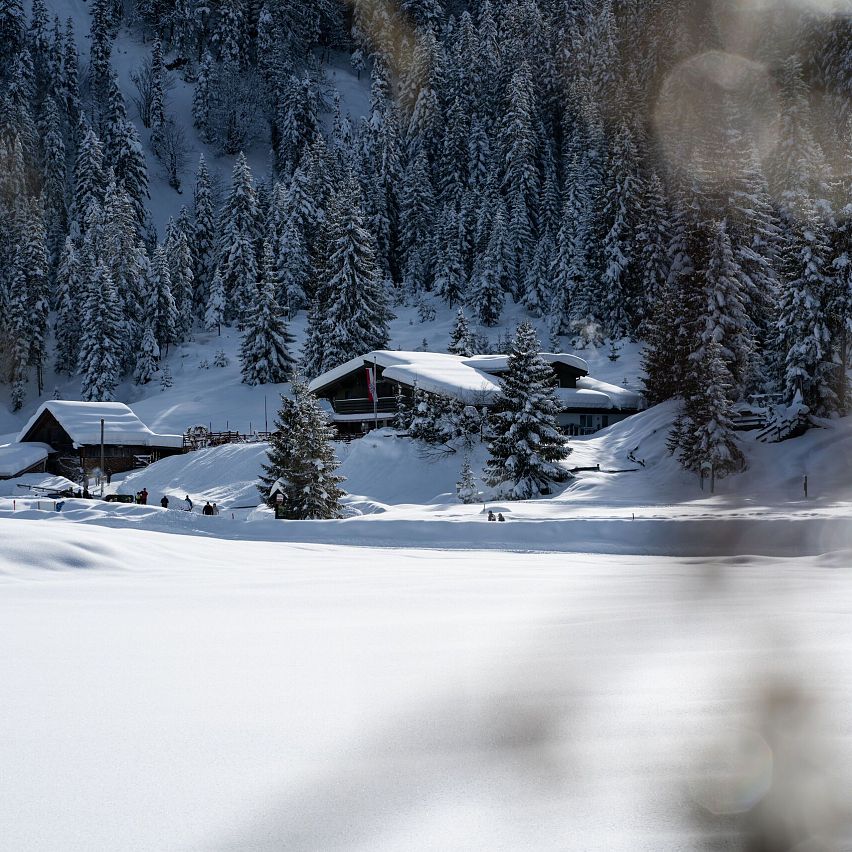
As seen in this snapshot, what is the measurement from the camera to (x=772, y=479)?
3128 cm

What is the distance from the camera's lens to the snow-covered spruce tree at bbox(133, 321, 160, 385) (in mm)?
72625


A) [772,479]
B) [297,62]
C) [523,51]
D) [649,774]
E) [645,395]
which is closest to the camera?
[649,774]

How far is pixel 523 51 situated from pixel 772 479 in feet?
269

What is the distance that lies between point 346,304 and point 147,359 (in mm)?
23204

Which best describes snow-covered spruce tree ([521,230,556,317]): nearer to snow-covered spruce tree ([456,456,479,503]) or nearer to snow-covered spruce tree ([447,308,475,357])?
snow-covered spruce tree ([447,308,475,357])

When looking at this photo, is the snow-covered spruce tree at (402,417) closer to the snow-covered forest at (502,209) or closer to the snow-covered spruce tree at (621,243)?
the snow-covered forest at (502,209)

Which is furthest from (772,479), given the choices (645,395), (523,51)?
(523,51)

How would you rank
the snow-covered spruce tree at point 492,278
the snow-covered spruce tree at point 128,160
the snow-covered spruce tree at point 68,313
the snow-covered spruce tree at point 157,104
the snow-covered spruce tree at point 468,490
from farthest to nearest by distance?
the snow-covered spruce tree at point 157,104 < the snow-covered spruce tree at point 128,160 < the snow-covered spruce tree at point 68,313 < the snow-covered spruce tree at point 492,278 < the snow-covered spruce tree at point 468,490

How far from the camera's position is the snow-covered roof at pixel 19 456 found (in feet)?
172

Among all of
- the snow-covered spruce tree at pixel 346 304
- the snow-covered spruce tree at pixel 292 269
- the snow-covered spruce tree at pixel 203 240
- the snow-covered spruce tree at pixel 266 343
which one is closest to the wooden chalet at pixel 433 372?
the snow-covered spruce tree at pixel 346 304

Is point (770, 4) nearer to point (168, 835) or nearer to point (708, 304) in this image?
point (708, 304)

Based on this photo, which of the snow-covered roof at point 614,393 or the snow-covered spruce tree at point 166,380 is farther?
the snow-covered spruce tree at point 166,380

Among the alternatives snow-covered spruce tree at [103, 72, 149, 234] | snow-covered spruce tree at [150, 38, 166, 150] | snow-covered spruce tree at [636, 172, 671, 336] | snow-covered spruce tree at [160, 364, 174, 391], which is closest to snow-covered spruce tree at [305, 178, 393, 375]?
snow-covered spruce tree at [160, 364, 174, 391]

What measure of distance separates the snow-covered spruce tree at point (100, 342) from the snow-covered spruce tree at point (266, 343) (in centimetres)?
1300
